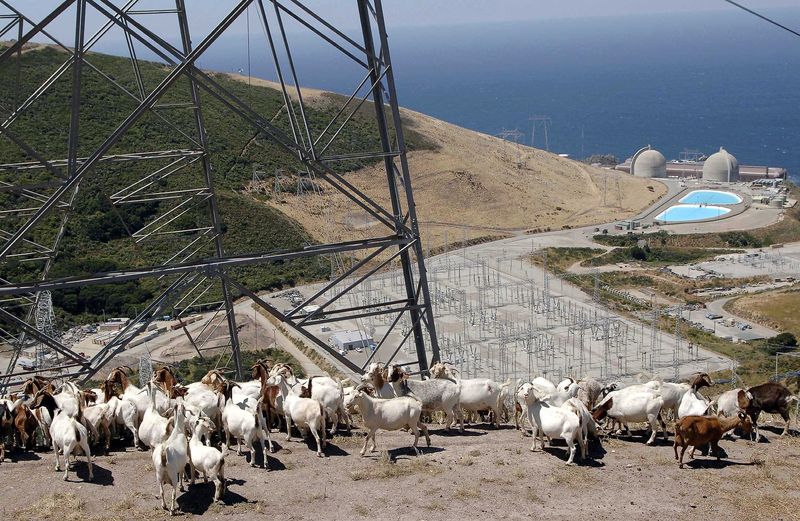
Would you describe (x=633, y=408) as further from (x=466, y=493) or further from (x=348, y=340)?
(x=348, y=340)

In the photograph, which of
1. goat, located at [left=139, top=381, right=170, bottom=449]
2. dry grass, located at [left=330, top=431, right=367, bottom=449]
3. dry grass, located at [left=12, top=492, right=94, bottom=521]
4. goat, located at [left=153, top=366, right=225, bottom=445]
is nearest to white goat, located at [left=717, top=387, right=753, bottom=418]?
dry grass, located at [left=330, top=431, right=367, bottom=449]

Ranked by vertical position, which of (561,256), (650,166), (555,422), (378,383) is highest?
(650,166)

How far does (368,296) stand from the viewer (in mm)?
60156

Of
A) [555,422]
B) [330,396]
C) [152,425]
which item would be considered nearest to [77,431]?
[152,425]

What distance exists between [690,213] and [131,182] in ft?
191

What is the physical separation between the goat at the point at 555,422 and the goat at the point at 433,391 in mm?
1753

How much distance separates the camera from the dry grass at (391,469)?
14.6m

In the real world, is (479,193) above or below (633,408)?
above

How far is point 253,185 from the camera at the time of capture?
80.0m

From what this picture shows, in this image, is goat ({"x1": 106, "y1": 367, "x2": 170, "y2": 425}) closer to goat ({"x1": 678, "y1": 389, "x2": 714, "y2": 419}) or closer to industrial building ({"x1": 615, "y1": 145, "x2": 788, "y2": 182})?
goat ({"x1": 678, "y1": 389, "x2": 714, "y2": 419})

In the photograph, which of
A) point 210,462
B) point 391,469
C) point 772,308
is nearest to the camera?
point 210,462

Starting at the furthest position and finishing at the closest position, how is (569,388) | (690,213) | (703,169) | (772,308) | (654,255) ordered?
(703,169)
(690,213)
(654,255)
(772,308)
(569,388)

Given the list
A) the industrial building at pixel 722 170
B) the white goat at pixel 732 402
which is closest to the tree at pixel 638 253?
the industrial building at pixel 722 170

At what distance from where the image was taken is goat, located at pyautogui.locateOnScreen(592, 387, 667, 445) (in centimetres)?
1620
